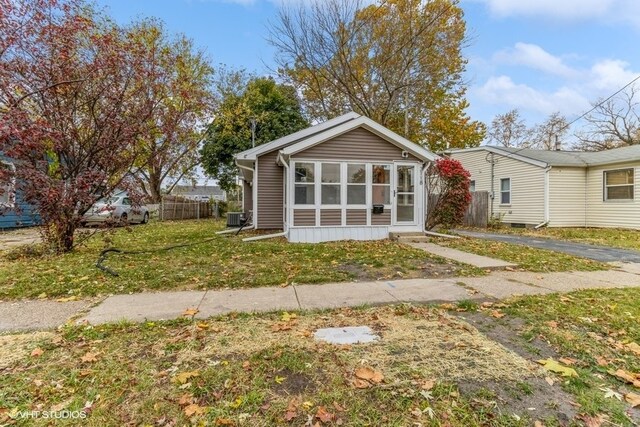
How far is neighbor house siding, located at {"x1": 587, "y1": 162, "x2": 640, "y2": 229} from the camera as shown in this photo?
43.5ft

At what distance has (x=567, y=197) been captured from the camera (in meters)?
15.0

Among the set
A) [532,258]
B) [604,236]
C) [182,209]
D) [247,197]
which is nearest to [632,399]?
[532,258]

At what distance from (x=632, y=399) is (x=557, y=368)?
17.5 inches

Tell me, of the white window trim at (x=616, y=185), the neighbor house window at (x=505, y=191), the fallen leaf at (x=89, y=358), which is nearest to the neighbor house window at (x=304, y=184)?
the fallen leaf at (x=89, y=358)

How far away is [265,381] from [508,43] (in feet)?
62.1

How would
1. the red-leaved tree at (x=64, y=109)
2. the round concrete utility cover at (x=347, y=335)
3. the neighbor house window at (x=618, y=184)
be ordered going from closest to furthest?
the round concrete utility cover at (x=347, y=335)
the red-leaved tree at (x=64, y=109)
the neighbor house window at (x=618, y=184)

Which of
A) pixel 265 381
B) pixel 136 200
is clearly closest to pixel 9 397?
pixel 265 381

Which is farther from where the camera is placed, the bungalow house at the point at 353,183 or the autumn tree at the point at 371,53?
the autumn tree at the point at 371,53

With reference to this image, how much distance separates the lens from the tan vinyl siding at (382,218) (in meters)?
10.6

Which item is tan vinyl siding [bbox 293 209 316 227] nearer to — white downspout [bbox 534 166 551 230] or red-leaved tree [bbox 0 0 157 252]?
red-leaved tree [bbox 0 0 157 252]

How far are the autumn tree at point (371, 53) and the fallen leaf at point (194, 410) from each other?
17584 millimetres

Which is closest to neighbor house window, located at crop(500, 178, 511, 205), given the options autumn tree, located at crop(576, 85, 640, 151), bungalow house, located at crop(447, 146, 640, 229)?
bungalow house, located at crop(447, 146, 640, 229)

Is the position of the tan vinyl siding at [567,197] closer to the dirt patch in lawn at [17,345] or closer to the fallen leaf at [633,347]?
the fallen leaf at [633,347]

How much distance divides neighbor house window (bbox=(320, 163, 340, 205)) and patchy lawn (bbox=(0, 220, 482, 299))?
197 cm
